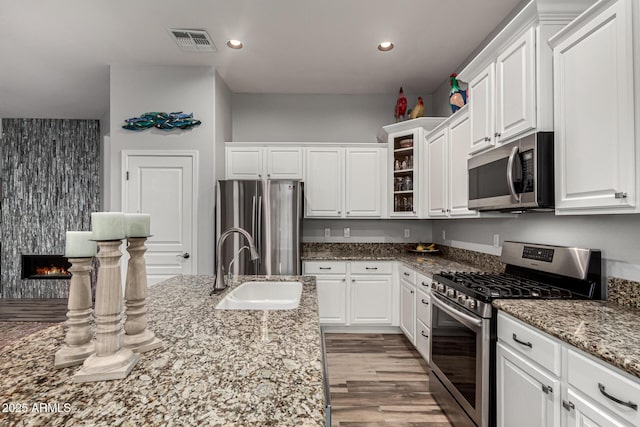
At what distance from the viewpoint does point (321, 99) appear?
4457mm

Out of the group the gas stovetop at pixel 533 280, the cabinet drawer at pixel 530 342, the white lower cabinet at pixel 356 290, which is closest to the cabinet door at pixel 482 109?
the gas stovetop at pixel 533 280

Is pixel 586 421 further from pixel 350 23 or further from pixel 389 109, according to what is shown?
pixel 389 109

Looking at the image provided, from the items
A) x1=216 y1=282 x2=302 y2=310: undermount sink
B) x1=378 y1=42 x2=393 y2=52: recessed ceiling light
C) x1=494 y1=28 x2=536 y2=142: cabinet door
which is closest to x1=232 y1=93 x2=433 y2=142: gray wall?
x1=378 y1=42 x2=393 y2=52: recessed ceiling light

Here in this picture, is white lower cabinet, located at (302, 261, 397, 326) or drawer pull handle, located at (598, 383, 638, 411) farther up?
drawer pull handle, located at (598, 383, 638, 411)

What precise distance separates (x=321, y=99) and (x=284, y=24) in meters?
1.65

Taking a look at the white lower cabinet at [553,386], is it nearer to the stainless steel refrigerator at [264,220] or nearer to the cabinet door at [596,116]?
the cabinet door at [596,116]

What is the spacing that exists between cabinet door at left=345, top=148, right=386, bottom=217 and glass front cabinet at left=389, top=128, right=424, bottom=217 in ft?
0.50

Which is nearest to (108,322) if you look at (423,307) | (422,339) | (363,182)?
(423,307)

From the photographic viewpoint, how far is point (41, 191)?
18.1 feet

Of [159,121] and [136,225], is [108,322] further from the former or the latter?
[159,121]

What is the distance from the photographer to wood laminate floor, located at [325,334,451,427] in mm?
2217

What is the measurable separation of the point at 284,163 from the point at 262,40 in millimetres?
1359

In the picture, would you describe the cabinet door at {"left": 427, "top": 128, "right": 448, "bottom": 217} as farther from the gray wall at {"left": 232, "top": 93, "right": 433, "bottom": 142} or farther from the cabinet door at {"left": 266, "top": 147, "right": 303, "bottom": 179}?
the cabinet door at {"left": 266, "top": 147, "right": 303, "bottom": 179}

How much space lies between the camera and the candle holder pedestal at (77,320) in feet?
2.88
